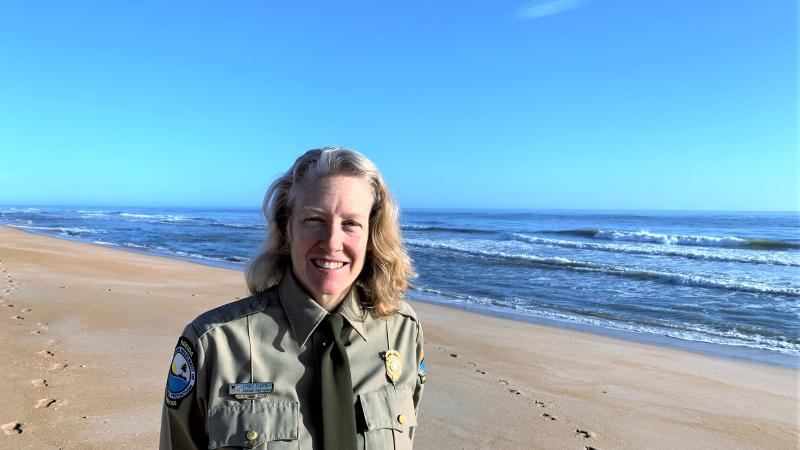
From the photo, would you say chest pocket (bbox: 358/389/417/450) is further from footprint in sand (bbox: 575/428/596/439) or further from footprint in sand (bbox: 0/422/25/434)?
footprint in sand (bbox: 0/422/25/434)

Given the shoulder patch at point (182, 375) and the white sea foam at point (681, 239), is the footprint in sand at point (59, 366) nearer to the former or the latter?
the shoulder patch at point (182, 375)

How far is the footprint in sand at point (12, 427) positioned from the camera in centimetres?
367

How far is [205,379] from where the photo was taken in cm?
160

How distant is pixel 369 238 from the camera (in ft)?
6.65

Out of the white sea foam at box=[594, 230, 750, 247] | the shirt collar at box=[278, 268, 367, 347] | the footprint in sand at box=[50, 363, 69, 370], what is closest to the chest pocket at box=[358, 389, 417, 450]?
the shirt collar at box=[278, 268, 367, 347]

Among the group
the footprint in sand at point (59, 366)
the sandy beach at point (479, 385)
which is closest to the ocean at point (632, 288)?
the sandy beach at point (479, 385)

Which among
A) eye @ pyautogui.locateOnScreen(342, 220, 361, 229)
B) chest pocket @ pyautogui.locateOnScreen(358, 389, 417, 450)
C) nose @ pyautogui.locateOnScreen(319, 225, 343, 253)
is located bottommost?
chest pocket @ pyautogui.locateOnScreen(358, 389, 417, 450)

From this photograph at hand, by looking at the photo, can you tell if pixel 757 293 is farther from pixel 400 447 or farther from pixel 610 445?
pixel 400 447

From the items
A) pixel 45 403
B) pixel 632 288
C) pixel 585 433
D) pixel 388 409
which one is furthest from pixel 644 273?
pixel 388 409

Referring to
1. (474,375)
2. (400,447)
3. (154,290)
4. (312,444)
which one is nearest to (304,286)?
(312,444)

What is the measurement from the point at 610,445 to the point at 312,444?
3.43m

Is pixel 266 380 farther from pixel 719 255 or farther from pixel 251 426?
pixel 719 255

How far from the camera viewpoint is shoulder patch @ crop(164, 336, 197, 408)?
5.21ft

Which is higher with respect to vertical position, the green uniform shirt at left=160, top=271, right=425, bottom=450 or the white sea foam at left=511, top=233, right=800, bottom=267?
the green uniform shirt at left=160, top=271, right=425, bottom=450
